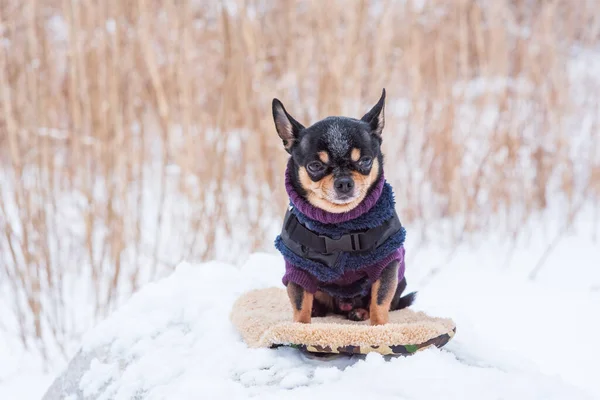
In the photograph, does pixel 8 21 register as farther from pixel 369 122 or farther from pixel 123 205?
pixel 369 122

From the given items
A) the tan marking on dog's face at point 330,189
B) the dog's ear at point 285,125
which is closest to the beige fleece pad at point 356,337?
the tan marking on dog's face at point 330,189

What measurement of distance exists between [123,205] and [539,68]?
286cm

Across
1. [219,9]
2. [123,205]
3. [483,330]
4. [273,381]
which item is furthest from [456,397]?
[219,9]

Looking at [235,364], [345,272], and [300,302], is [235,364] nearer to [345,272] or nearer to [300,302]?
[300,302]

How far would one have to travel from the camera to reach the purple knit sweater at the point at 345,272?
5.78 feet

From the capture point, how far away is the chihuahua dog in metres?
1.72

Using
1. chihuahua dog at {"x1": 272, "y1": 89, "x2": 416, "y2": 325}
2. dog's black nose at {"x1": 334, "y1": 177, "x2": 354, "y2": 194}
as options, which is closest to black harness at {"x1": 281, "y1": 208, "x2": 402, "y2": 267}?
chihuahua dog at {"x1": 272, "y1": 89, "x2": 416, "y2": 325}

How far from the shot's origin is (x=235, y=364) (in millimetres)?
1702

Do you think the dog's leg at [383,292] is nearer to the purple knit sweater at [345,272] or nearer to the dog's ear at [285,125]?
the purple knit sweater at [345,272]

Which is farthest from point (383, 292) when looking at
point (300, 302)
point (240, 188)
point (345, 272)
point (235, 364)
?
point (240, 188)

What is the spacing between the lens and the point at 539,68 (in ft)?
14.5

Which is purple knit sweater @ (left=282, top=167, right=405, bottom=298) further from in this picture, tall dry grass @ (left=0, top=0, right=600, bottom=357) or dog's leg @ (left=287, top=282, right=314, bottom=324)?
tall dry grass @ (left=0, top=0, right=600, bottom=357)

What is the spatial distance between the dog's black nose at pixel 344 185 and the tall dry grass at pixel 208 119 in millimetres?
1706

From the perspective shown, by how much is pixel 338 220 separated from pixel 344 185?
0.48ft
